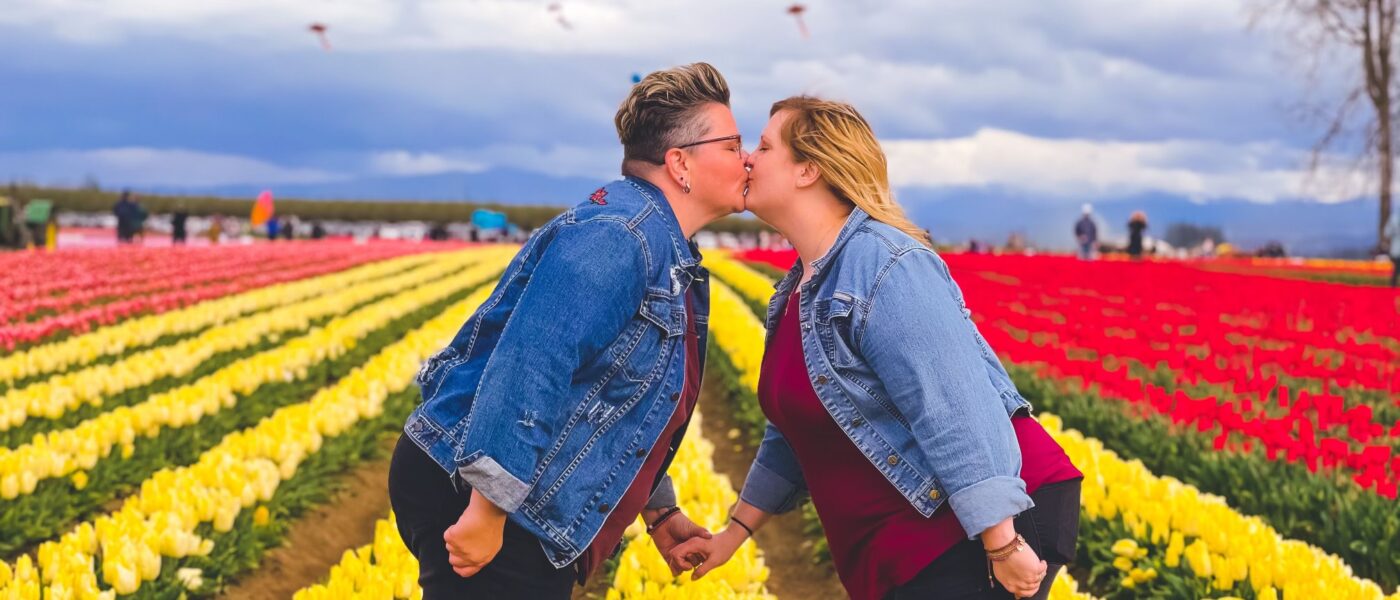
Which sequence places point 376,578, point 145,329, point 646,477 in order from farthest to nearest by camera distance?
point 145,329
point 376,578
point 646,477

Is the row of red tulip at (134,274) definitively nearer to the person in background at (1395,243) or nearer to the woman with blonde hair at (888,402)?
the woman with blonde hair at (888,402)

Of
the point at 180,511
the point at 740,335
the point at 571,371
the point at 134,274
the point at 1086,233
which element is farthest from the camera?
the point at 1086,233

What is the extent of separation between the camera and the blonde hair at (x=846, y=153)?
8.21 feet

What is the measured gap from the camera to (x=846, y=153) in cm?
251

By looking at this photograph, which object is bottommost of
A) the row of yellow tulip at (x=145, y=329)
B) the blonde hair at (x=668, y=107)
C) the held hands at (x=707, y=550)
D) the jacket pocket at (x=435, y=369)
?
the row of yellow tulip at (x=145, y=329)

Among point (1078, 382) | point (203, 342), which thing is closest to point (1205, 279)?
point (1078, 382)

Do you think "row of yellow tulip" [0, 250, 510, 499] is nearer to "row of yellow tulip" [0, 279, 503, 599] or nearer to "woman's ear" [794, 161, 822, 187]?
"row of yellow tulip" [0, 279, 503, 599]

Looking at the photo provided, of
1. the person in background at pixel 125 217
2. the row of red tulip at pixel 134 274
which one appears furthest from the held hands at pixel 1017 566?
the person in background at pixel 125 217

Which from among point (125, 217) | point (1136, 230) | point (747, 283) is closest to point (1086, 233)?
point (1136, 230)

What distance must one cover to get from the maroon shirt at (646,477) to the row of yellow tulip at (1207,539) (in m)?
2.19

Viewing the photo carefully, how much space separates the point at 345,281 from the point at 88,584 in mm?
16384

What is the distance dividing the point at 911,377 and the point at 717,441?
640 cm

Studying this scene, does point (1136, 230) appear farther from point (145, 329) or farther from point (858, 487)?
point (858, 487)

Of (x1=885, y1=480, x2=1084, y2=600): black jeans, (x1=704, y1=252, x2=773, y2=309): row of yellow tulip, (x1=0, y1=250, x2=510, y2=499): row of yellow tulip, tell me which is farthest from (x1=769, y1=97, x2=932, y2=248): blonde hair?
(x1=704, y1=252, x2=773, y2=309): row of yellow tulip
